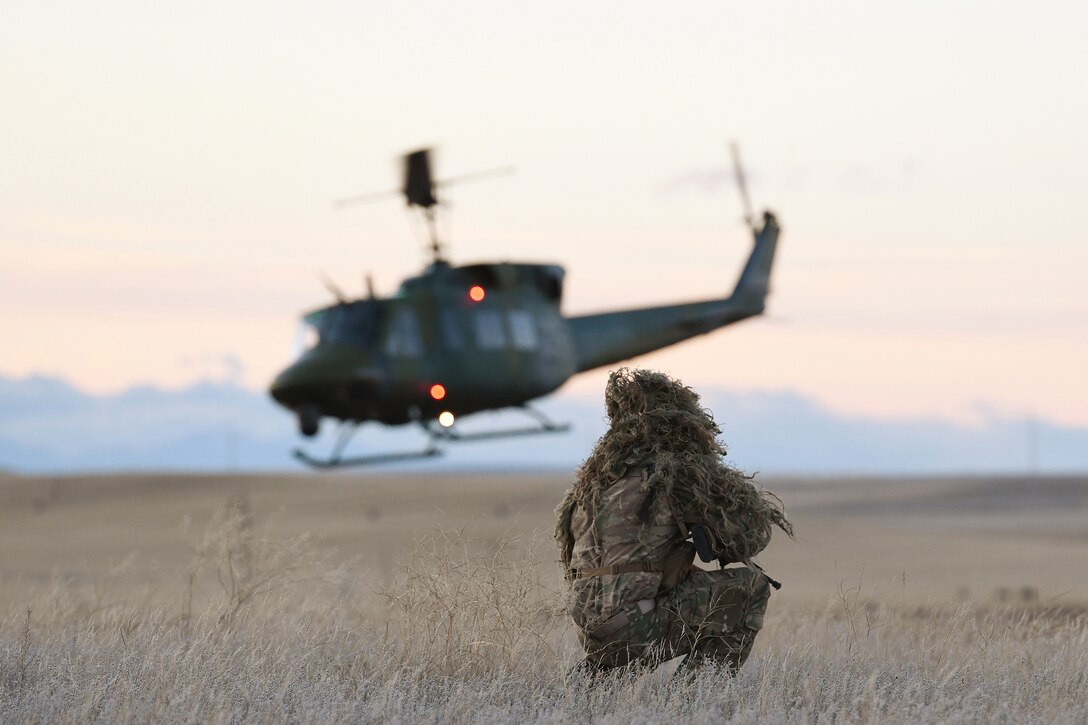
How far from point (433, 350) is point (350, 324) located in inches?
41.6

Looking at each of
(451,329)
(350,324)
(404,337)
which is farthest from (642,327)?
(350,324)

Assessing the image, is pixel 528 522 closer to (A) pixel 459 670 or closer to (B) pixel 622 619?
(A) pixel 459 670

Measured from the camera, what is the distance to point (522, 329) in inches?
695

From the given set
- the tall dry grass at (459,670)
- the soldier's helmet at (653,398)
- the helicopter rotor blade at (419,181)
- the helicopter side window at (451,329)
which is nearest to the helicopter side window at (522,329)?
the helicopter side window at (451,329)

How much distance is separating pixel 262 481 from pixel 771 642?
49.3m

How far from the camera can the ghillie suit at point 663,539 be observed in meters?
6.05

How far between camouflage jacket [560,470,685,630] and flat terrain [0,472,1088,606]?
51.5ft

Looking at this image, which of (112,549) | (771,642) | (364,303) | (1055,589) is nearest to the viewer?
(771,642)

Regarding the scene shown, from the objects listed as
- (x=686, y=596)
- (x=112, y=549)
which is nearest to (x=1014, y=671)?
(x=686, y=596)

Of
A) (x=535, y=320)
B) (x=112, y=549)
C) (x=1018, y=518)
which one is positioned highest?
(x=535, y=320)

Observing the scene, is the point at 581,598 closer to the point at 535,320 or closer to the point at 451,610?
the point at 451,610

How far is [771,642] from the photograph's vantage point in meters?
8.02

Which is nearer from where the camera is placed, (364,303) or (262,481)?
(364,303)

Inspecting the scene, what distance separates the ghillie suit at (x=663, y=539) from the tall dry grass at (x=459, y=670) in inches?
7.8
